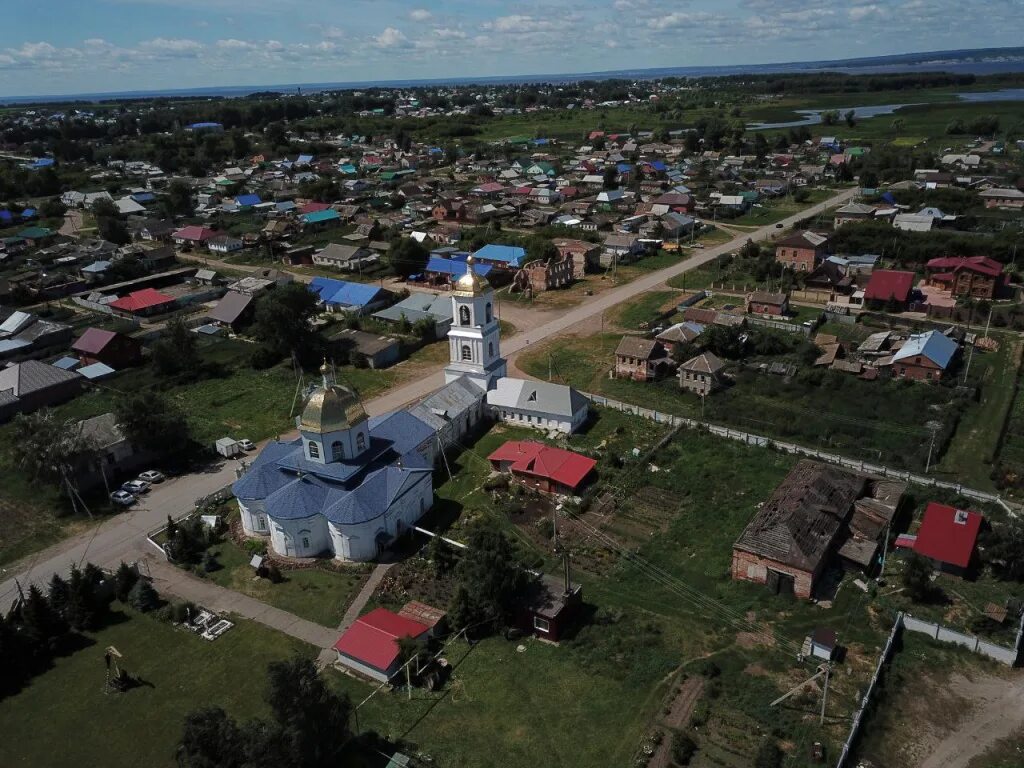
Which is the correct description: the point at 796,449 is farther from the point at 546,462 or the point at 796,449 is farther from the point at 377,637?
the point at 377,637

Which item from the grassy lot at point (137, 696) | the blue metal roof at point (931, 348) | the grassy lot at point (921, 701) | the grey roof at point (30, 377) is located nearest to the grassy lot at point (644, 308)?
the blue metal roof at point (931, 348)

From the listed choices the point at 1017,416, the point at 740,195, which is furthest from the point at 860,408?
the point at 740,195

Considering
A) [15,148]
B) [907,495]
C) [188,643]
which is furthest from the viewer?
[15,148]

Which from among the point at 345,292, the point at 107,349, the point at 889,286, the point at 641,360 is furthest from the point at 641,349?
the point at 107,349

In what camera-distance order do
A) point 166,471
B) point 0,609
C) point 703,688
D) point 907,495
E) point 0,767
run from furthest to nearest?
point 166,471, point 907,495, point 0,609, point 703,688, point 0,767

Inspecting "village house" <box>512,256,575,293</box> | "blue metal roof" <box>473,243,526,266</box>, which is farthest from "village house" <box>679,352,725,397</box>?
"blue metal roof" <box>473,243,526,266</box>

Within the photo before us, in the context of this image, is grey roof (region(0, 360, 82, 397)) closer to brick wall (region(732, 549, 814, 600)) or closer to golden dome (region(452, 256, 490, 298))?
golden dome (region(452, 256, 490, 298))

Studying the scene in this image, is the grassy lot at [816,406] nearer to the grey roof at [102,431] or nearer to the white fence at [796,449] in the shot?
the white fence at [796,449]

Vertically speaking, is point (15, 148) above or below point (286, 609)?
above

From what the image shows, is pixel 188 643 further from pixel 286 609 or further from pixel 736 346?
pixel 736 346
